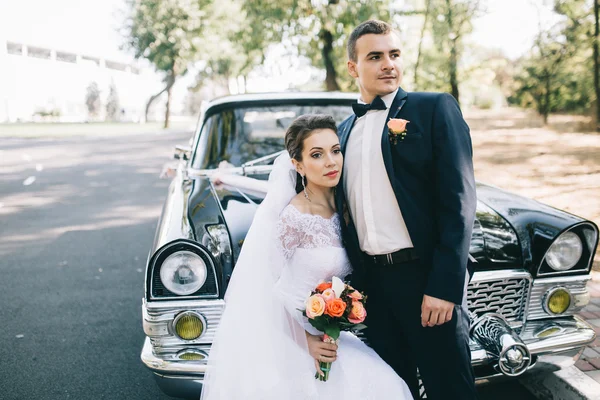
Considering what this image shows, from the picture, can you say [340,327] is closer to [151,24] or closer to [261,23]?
[261,23]

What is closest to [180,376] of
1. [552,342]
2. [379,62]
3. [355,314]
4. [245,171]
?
[355,314]

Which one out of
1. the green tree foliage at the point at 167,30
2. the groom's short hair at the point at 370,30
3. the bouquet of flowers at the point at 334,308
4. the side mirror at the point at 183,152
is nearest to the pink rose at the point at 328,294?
the bouquet of flowers at the point at 334,308

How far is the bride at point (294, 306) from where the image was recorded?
78.9 inches

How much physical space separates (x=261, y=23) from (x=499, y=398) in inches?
427

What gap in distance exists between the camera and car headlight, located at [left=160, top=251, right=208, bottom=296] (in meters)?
2.40

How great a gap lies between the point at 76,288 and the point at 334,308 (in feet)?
12.0

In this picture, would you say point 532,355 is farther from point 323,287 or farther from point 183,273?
point 183,273

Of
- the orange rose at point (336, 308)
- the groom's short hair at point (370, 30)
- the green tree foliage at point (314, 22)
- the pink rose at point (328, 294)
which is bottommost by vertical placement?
the orange rose at point (336, 308)

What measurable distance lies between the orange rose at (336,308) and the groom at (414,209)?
0.79 ft

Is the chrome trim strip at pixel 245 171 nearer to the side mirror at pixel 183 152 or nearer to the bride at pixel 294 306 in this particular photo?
the side mirror at pixel 183 152

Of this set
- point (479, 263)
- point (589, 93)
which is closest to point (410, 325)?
point (479, 263)

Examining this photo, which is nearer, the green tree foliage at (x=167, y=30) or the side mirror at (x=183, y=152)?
the side mirror at (x=183, y=152)

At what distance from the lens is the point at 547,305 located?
8.73 feet

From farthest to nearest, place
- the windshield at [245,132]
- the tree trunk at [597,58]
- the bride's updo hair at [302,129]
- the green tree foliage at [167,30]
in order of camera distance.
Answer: the green tree foliage at [167,30], the tree trunk at [597,58], the windshield at [245,132], the bride's updo hair at [302,129]
